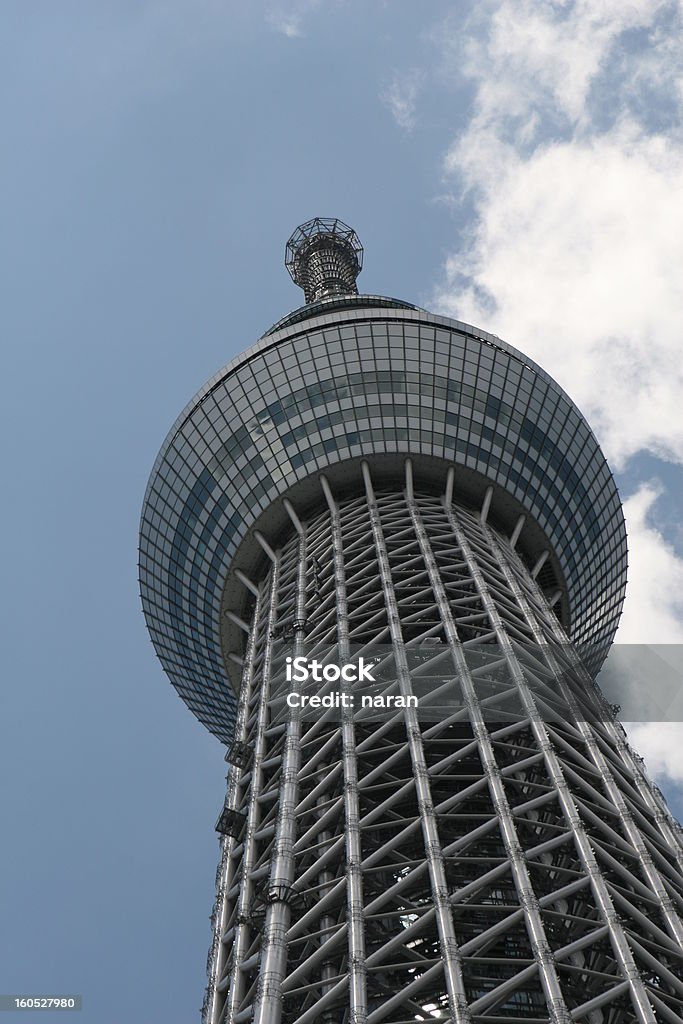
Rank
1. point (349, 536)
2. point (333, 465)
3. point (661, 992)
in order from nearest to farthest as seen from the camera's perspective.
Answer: point (661, 992) → point (349, 536) → point (333, 465)

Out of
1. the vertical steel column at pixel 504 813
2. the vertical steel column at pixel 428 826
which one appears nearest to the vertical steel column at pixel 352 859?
the vertical steel column at pixel 428 826

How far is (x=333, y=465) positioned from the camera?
82375 millimetres

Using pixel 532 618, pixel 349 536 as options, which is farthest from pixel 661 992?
pixel 349 536

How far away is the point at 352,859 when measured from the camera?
159 ft

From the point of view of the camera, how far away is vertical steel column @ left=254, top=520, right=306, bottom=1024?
4250 cm

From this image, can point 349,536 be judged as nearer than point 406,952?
No

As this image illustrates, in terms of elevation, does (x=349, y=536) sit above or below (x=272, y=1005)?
above

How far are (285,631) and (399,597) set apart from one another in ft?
24.0

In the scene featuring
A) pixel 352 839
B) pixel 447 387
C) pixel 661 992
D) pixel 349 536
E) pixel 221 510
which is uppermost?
pixel 447 387

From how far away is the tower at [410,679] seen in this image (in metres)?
44.4

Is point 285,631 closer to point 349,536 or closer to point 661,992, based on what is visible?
point 349,536

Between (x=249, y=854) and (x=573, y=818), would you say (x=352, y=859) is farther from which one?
(x=573, y=818)

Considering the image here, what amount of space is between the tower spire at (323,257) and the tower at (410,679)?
880 centimetres

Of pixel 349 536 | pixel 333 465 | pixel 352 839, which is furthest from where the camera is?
pixel 333 465
